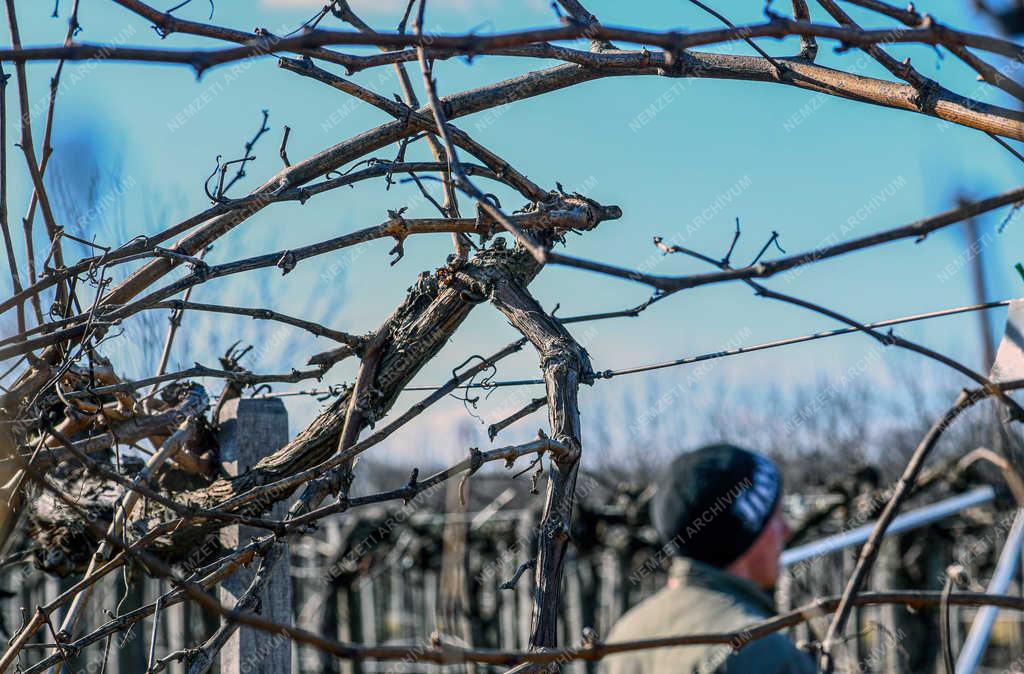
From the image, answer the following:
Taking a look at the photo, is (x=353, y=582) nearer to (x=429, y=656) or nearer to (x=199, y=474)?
(x=199, y=474)

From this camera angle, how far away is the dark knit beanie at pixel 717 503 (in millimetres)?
3160

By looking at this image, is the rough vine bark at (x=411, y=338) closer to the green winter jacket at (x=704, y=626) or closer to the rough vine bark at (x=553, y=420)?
the rough vine bark at (x=553, y=420)

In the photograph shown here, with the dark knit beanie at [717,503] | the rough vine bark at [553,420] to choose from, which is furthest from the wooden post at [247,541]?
the dark knit beanie at [717,503]

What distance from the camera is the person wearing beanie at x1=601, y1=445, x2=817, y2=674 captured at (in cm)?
300

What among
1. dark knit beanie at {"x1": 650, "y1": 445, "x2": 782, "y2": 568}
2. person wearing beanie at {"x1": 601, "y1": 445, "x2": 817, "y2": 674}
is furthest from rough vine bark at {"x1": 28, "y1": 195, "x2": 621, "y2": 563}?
dark knit beanie at {"x1": 650, "y1": 445, "x2": 782, "y2": 568}

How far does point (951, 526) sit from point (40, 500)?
9.08m

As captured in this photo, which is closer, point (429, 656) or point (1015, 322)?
point (429, 656)

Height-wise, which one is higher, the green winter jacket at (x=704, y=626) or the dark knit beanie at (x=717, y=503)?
the dark knit beanie at (x=717, y=503)

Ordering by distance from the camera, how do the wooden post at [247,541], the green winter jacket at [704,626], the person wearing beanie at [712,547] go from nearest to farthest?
the wooden post at [247,541] → the green winter jacket at [704,626] → the person wearing beanie at [712,547]

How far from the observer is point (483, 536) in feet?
40.2

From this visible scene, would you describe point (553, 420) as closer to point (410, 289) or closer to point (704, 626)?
point (410, 289)

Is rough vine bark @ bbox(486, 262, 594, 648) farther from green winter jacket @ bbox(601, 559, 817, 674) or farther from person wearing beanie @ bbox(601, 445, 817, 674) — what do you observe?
person wearing beanie @ bbox(601, 445, 817, 674)

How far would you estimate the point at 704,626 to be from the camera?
2.93m

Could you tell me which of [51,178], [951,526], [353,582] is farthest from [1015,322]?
[353,582]
